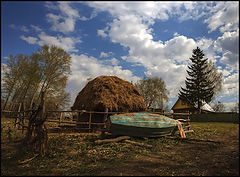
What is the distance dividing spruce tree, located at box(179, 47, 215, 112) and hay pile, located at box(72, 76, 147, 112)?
62.4ft

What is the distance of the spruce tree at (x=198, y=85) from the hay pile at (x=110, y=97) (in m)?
19.0

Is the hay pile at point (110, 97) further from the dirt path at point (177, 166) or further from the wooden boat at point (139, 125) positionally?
the dirt path at point (177, 166)

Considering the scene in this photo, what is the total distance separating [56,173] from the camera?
455 centimetres

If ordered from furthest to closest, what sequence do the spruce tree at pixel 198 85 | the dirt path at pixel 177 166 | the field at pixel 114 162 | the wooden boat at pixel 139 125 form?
the spruce tree at pixel 198 85 < the wooden boat at pixel 139 125 < the field at pixel 114 162 < the dirt path at pixel 177 166

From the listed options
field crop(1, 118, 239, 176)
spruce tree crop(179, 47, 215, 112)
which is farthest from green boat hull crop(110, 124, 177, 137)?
spruce tree crop(179, 47, 215, 112)

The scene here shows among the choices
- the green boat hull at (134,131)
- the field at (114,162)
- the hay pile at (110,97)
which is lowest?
the field at (114,162)

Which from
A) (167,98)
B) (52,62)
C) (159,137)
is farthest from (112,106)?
(167,98)

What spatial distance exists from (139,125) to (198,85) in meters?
25.2

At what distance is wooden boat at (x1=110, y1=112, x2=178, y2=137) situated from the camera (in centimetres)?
884

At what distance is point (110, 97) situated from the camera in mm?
12500

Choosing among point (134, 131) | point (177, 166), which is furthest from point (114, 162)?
point (134, 131)

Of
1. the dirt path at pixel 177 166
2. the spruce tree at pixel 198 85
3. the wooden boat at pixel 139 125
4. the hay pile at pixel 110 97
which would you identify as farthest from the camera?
Result: the spruce tree at pixel 198 85

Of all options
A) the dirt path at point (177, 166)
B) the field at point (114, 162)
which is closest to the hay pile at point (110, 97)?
the field at point (114, 162)

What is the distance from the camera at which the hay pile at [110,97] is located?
1206 centimetres
